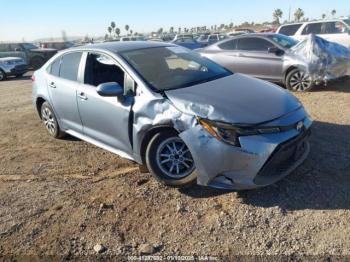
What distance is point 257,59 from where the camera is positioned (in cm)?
902

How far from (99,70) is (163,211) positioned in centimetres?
222

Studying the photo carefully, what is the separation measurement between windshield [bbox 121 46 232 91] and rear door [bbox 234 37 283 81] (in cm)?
418

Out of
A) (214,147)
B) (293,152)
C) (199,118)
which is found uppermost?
(199,118)

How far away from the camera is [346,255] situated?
2.84 metres

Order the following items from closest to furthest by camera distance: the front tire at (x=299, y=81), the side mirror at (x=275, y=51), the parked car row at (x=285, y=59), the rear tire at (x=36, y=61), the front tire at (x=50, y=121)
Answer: the front tire at (x=50, y=121), the parked car row at (x=285, y=59), the front tire at (x=299, y=81), the side mirror at (x=275, y=51), the rear tire at (x=36, y=61)

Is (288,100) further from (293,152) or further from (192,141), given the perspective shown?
(192,141)

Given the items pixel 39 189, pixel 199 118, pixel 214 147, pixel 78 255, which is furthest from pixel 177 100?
pixel 39 189

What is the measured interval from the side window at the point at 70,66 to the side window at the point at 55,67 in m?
0.09

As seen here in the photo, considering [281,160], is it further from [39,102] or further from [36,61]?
[36,61]

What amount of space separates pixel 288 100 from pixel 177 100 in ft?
4.18

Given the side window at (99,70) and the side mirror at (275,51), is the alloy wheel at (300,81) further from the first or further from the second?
the side window at (99,70)

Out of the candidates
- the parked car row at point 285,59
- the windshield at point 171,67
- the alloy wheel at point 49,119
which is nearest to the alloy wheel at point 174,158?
the windshield at point 171,67

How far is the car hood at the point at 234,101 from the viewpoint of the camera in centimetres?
348

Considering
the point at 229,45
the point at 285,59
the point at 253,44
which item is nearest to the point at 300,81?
the point at 285,59
